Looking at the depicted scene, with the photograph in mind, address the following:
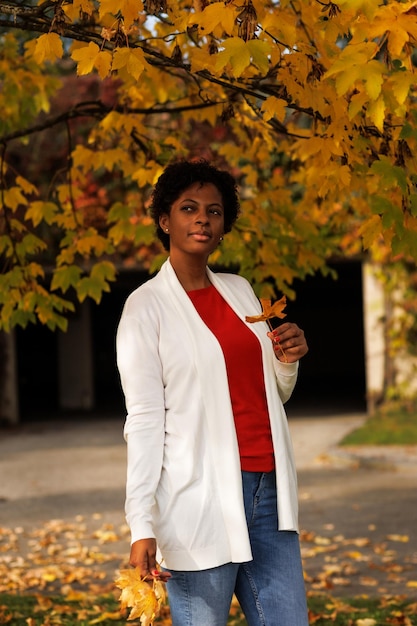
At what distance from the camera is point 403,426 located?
43.3 feet

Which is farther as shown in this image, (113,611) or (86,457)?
(86,457)

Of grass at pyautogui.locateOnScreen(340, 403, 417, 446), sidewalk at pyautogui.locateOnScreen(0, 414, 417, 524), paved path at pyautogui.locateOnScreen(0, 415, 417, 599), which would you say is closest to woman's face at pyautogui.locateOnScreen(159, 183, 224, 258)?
paved path at pyautogui.locateOnScreen(0, 415, 417, 599)

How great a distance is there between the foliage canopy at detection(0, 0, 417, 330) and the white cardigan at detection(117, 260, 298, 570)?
785 mm

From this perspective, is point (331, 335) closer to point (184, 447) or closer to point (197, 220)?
point (197, 220)

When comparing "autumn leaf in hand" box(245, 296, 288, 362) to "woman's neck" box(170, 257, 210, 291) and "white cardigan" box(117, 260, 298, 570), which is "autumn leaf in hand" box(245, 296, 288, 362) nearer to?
"white cardigan" box(117, 260, 298, 570)

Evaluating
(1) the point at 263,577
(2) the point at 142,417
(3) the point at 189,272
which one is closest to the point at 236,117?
(3) the point at 189,272

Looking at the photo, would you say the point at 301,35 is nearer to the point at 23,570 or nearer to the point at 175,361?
the point at 175,361

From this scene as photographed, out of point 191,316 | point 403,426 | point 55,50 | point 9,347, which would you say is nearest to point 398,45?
point 191,316

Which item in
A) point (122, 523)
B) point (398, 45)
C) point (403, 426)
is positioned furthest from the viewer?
point (403, 426)

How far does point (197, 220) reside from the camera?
2.83 m

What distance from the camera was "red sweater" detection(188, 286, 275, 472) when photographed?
269 cm

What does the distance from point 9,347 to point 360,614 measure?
12.5 metres

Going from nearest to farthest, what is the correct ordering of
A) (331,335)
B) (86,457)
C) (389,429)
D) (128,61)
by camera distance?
(128,61) → (86,457) → (389,429) → (331,335)

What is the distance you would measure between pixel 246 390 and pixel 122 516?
5.96 metres
